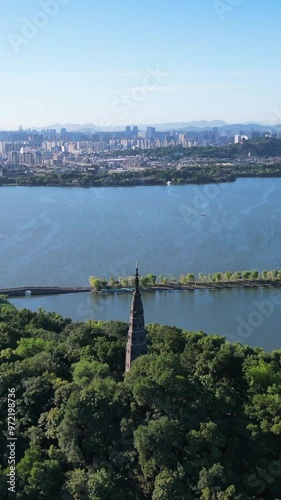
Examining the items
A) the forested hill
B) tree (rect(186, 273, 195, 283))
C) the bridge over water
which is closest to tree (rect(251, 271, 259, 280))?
tree (rect(186, 273, 195, 283))

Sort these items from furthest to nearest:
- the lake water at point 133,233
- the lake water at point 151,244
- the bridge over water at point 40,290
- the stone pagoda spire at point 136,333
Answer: the lake water at point 133,233 < the bridge over water at point 40,290 < the lake water at point 151,244 < the stone pagoda spire at point 136,333

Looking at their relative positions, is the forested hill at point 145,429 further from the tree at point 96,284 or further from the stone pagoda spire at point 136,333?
the tree at point 96,284

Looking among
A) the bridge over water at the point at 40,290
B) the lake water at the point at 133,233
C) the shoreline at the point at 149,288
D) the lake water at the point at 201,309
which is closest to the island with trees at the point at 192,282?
the shoreline at the point at 149,288

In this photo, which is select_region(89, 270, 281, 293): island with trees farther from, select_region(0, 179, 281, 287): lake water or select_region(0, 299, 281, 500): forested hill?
select_region(0, 299, 281, 500): forested hill

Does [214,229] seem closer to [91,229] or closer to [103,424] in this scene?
[91,229]

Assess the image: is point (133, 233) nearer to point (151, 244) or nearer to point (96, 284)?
point (151, 244)

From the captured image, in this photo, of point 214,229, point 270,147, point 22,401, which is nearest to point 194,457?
point 22,401
